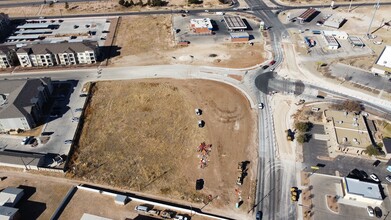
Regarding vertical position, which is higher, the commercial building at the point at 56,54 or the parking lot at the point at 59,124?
the commercial building at the point at 56,54

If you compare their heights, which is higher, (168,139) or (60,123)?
(168,139)

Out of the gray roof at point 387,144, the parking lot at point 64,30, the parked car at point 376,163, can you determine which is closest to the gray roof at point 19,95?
the parking lot at point 64,30

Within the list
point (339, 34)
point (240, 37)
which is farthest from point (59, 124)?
point (339, 34)

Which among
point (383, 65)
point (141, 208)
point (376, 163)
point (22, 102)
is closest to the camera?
point (141, 208)

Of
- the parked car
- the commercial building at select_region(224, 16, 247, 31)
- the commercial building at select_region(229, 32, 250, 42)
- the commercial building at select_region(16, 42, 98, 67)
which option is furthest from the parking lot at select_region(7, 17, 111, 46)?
the parked car

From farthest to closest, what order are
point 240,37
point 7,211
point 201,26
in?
point 201,26 → point 240,37 → point 7,211

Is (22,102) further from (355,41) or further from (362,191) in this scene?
(355,41)

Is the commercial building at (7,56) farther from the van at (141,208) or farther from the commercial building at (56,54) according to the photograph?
the van at (141,208)

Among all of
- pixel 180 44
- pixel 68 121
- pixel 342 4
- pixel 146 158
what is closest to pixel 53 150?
pixel 68 121
